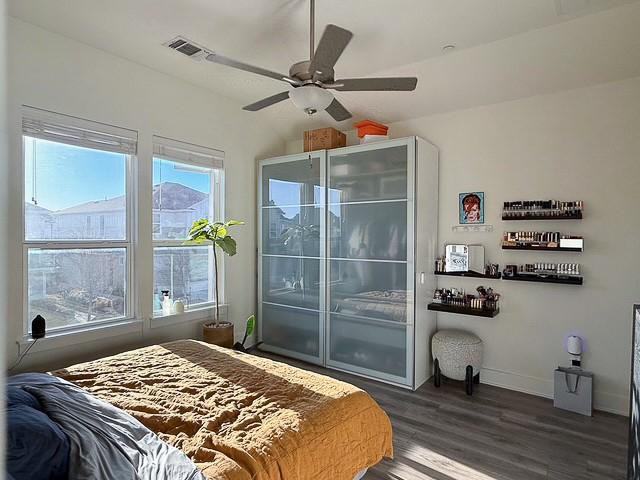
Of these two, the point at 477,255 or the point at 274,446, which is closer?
the point at 274,446

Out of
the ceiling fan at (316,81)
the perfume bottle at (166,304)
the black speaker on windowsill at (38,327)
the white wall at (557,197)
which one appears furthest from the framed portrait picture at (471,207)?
the black speaker on windowsill at (38,327)

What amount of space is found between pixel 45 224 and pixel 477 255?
3.68 m

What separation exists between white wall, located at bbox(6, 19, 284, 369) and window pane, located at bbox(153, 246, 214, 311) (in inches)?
6.3

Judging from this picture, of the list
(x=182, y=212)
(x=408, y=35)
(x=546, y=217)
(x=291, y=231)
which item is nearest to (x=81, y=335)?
(x=182, y=212)

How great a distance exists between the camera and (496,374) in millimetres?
3486

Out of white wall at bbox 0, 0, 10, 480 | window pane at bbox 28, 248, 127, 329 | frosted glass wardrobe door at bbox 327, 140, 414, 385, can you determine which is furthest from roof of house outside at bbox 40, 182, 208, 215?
white wall at bbox 0, 0, 10, 480

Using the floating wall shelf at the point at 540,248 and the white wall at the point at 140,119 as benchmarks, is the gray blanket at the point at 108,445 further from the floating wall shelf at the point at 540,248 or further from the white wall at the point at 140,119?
the floating wall shelf at the point at 540,248

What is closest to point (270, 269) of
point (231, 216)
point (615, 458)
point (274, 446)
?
point (231, 216)

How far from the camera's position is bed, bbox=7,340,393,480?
4.91 ft

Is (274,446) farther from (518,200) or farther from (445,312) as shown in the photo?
(518,200)

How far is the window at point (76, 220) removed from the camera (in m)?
2.64

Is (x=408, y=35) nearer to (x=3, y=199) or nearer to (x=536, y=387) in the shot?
(x=3, y=199)

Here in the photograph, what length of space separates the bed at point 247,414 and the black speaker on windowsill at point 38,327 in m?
0.56

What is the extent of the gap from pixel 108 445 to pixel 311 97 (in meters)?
1.88
